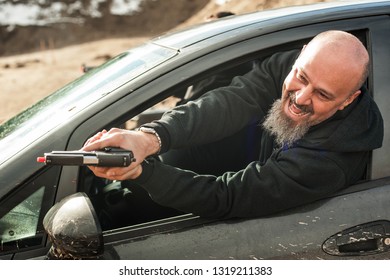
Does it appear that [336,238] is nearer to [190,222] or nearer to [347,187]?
[347,187]

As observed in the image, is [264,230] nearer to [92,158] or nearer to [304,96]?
[304,96]

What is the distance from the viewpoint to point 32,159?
212 cm

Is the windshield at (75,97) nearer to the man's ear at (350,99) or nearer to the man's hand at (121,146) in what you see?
the man's hand at (121,146)

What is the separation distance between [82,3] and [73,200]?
16625mm

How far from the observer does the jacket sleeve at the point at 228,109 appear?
2.35m

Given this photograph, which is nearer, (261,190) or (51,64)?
(261,190)

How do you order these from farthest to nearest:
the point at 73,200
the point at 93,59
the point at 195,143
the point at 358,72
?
the point at 93,59 < the point at 195,143 < the point at 358,72 < the point at 73,200

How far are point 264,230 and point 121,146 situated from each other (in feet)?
1.79

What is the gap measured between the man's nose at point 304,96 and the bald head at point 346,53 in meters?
0.12

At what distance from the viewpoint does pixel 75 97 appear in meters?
2.52

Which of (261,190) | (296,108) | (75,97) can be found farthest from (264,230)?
(75,97)

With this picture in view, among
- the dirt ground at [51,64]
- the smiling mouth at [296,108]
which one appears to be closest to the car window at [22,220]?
the smiling mouth at [296,108]

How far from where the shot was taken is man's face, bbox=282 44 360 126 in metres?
2.28
